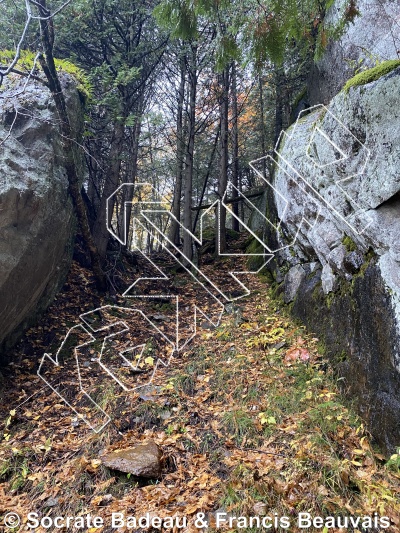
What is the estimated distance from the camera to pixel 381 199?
3268mm

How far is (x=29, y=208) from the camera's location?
509cm

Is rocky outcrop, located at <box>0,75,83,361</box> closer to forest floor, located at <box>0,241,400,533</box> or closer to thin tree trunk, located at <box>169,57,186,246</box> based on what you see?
forest floor, located at <box>0,241,400,533</box>

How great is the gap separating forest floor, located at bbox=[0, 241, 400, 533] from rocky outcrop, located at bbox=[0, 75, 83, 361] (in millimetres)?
759

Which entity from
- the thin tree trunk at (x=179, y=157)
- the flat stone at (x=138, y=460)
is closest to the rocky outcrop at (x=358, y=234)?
the flat stone at (x=138, y=460)

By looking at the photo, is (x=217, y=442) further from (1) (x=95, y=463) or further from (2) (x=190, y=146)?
(2) (x=190, y=146)

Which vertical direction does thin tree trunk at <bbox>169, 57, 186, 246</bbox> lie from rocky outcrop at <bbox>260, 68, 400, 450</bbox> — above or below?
above

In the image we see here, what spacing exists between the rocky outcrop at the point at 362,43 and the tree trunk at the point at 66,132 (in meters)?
4.47

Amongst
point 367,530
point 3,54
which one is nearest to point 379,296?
point 367,530

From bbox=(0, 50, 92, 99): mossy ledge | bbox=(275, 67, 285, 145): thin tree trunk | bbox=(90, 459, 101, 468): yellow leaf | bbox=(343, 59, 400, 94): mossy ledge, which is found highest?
bbox=(275, 67, 285, 145): thin tree trunk

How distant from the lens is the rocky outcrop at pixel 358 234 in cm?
318

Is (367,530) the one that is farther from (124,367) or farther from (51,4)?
(51,4)

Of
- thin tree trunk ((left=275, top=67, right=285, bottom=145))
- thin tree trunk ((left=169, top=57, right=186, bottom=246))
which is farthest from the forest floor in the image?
thin tree trunk ((left=275, top=67, right=285, bottom=145))

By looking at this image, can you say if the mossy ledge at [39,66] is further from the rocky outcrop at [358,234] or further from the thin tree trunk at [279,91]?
the thin tree trunk at [279,91]

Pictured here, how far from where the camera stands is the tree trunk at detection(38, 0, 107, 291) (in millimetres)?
5730
